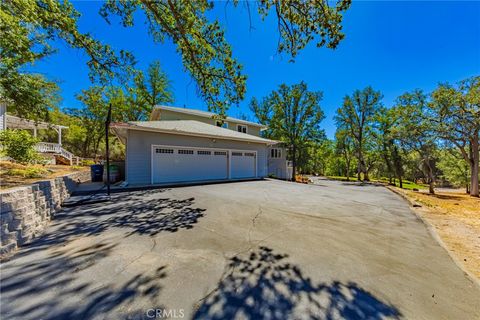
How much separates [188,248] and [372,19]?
10993 mm

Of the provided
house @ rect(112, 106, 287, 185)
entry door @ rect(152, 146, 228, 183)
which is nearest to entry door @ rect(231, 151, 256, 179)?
house @ rect(112, 106, 287, 185)

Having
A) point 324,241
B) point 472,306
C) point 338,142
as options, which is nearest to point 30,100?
point 324,241

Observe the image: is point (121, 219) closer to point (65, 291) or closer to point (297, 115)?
point (65, 291)

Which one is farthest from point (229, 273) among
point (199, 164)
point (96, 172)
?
point (96, 172)

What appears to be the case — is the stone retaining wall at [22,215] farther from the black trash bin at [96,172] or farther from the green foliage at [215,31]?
the black trash bin at [96,172]

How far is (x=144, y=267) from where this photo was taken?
253 cm

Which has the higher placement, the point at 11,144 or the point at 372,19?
the point at 372,19

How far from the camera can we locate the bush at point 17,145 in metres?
7.00

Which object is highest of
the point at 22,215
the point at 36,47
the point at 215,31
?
the point at 36,47

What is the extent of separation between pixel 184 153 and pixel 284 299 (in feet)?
32.7

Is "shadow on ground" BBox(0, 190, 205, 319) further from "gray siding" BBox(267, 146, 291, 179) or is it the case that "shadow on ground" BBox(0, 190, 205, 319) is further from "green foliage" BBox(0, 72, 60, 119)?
"gray siding" BBox(267, 146, 291, 179)

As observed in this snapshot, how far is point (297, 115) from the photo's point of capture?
22250 mm

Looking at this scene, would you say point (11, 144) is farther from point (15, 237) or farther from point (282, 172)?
point (282, 172)

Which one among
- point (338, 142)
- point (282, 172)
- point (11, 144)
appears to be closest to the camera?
point (11, 144)
